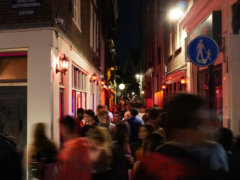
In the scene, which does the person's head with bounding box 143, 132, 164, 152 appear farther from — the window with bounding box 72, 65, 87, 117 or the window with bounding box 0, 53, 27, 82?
the window with bounding box 72, 65, 87, 117

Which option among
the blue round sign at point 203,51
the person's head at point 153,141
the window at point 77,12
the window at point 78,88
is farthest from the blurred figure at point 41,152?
the window at point 77,12

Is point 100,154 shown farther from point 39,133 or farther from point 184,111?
point 184,111

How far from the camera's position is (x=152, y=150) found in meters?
3.98

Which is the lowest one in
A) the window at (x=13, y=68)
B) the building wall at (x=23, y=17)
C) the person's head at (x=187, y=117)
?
the person's head at (x=187, y=117)

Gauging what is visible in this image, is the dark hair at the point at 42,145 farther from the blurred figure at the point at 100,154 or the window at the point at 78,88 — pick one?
the window at the point at 78,88

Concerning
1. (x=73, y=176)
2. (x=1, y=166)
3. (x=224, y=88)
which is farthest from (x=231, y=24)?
(x=1, y=166)

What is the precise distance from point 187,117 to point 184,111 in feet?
0.14

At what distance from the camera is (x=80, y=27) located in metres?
11.4

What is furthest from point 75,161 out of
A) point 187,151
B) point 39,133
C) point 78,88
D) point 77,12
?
point 78,88

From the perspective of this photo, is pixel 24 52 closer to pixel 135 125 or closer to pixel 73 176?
pixel 135 125

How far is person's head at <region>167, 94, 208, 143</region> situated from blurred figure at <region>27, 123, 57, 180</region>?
203 centimetres

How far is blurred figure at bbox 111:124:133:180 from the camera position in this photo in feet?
13.0

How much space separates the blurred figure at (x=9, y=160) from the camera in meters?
3.23

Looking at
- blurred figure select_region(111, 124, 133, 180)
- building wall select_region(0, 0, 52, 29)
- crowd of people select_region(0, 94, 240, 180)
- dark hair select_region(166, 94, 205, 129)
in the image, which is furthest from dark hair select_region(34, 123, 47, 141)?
building wall select_region(0, 0, 52, 29)
